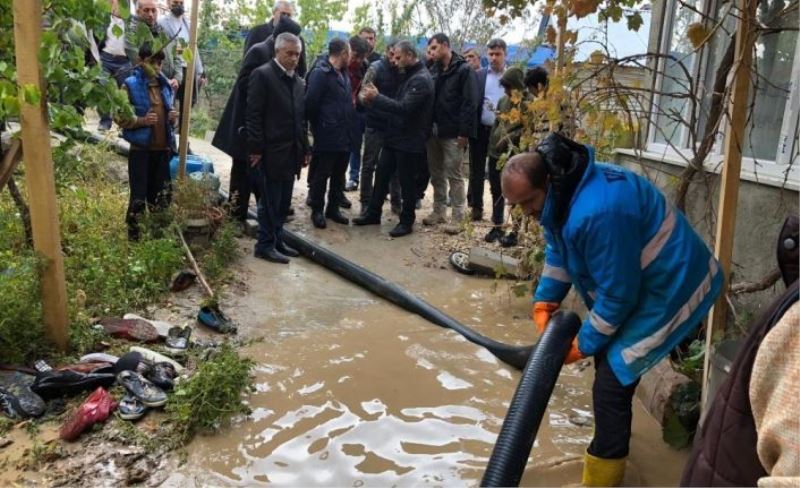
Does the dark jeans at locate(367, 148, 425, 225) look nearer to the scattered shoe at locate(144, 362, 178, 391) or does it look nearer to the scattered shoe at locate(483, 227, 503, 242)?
the scattered shoe at locate(483, 227, 503, 242)

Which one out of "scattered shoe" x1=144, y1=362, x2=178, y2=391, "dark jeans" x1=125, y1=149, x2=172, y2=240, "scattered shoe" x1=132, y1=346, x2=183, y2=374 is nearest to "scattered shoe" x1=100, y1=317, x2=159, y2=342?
"scattered shoe" x1=132, y1=346, x2=183, y2=374

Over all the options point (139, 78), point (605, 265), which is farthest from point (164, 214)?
point (605, 265)

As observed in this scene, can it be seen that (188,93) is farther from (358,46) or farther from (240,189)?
(358,46)

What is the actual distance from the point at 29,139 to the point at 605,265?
119 inches

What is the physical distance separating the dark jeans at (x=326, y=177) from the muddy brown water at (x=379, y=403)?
5.42 feet

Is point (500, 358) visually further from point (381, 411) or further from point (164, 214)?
point (164, 214)

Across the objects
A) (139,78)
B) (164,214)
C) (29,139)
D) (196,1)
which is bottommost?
(164,214)

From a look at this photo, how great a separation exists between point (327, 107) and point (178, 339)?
11.6ft

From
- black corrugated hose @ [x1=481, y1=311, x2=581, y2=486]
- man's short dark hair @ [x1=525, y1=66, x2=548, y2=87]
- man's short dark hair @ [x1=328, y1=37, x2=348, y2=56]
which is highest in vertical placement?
man's short dark hair @ [x1=328, y1=37, x2=348, y2=56]

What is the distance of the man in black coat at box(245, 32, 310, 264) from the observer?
5.84m

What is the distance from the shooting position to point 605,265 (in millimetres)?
2541

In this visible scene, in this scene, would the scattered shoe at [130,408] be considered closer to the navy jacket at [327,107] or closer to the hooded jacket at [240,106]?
the hooded jacket at [240,106]

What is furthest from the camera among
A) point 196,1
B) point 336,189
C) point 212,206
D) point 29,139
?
point 336,189

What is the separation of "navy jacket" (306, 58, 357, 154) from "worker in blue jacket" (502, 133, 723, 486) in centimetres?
437
